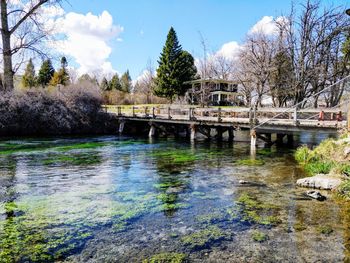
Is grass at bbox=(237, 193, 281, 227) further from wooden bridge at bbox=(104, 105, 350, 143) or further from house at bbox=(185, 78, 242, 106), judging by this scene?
house at bbox=(185, 78, 242, 106)

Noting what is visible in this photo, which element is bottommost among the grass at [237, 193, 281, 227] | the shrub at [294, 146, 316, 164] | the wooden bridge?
the grass at [237, 193, 281, 227]

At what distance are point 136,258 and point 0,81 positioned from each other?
2885 centimetres

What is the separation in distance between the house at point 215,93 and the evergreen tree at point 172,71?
65.1 inches

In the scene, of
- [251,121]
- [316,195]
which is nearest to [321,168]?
[316,195]

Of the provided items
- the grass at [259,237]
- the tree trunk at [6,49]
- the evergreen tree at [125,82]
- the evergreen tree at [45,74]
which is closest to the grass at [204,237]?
the grass at [259,237]

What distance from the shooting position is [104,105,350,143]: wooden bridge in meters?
15.7

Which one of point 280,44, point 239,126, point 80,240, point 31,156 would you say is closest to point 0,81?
point 31,156

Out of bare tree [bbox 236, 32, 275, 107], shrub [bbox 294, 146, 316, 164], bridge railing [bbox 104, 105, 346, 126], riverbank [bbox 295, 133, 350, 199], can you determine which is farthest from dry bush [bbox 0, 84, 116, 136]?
riverbank [bbox 295, 133, 350, 199]

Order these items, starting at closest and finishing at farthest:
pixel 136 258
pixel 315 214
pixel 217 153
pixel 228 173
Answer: pixel 136 258
pixel 315 214
pixel 228 173
pixel 217 153

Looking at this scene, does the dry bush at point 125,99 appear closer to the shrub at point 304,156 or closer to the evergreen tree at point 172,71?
the evergreen tree at point 172,71

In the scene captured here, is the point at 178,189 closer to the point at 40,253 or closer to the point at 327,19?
the point at 40,253

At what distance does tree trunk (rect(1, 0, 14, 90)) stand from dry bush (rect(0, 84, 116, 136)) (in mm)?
1138

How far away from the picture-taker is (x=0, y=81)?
29125mm

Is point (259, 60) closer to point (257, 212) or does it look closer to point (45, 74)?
point (257, 212)
